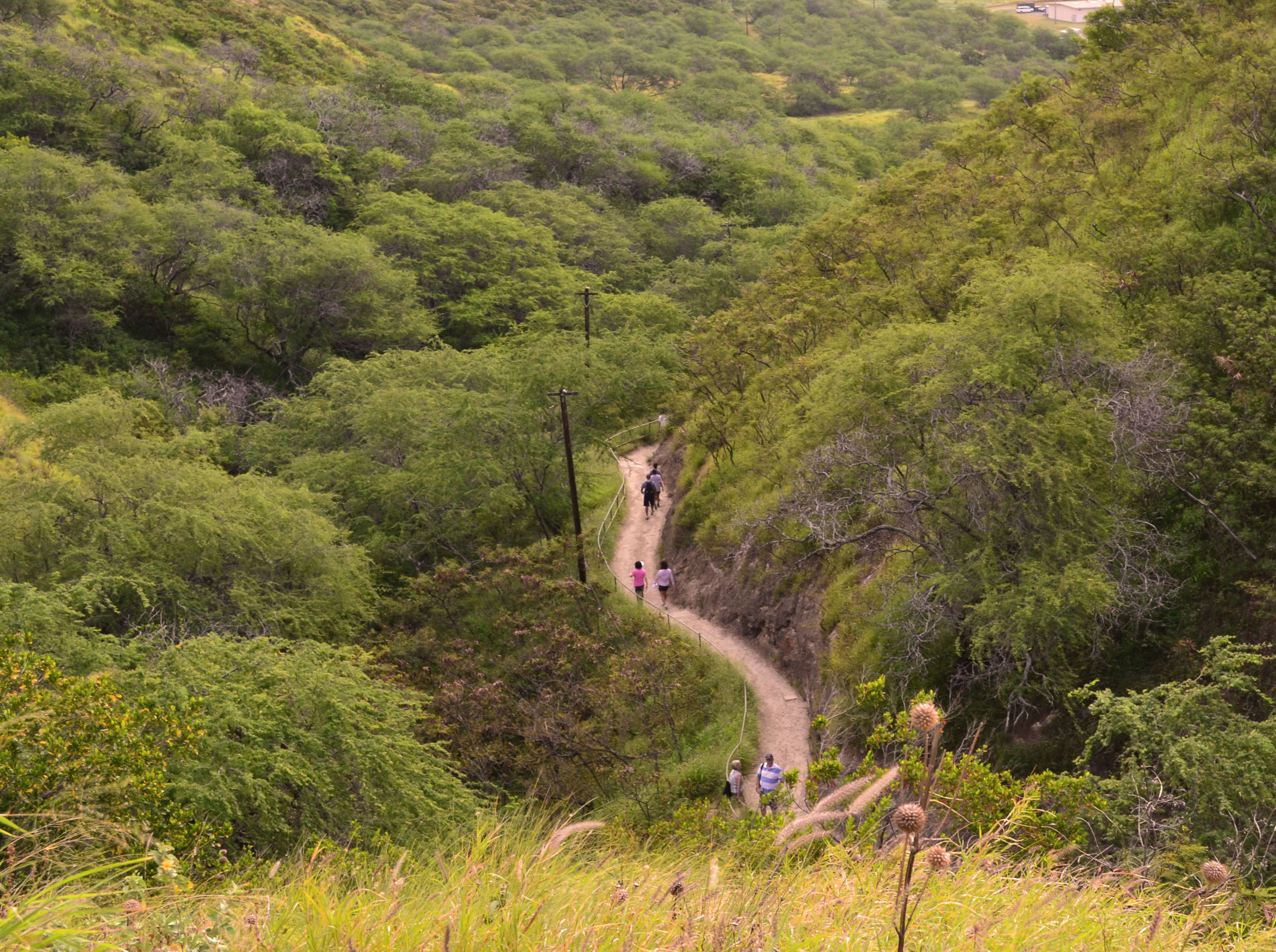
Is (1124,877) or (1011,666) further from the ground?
(1124,877)

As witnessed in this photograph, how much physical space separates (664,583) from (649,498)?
5809mm

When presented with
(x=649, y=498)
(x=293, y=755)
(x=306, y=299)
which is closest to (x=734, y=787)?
(x=293, y=755)

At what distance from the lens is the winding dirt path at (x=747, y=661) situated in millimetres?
19391

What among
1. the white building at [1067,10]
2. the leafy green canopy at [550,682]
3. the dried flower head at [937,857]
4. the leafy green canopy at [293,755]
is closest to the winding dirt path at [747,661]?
the leafy green canopy at [550,682]

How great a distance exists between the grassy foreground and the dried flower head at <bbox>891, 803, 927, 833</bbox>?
0.98 metres

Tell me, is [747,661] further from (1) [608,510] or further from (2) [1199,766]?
(2) [1199,766]

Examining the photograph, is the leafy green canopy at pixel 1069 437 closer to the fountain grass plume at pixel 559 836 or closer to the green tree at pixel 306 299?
the fountain grass plume at pixel 559 836

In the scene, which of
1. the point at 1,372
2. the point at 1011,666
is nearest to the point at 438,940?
the point at 1011,666

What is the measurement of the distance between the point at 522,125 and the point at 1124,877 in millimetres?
65178

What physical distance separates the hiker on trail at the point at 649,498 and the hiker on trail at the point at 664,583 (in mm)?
5122

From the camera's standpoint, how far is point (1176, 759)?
9.87 meters

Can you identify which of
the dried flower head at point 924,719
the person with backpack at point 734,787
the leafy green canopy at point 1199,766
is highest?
the dried flower head at point 924,719

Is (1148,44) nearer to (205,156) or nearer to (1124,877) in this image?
(1124,877)

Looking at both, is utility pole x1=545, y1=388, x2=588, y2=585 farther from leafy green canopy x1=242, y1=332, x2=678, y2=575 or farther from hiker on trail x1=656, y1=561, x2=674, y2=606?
leafy green canopy x1=242, y1=332, x2=678, y2=575
